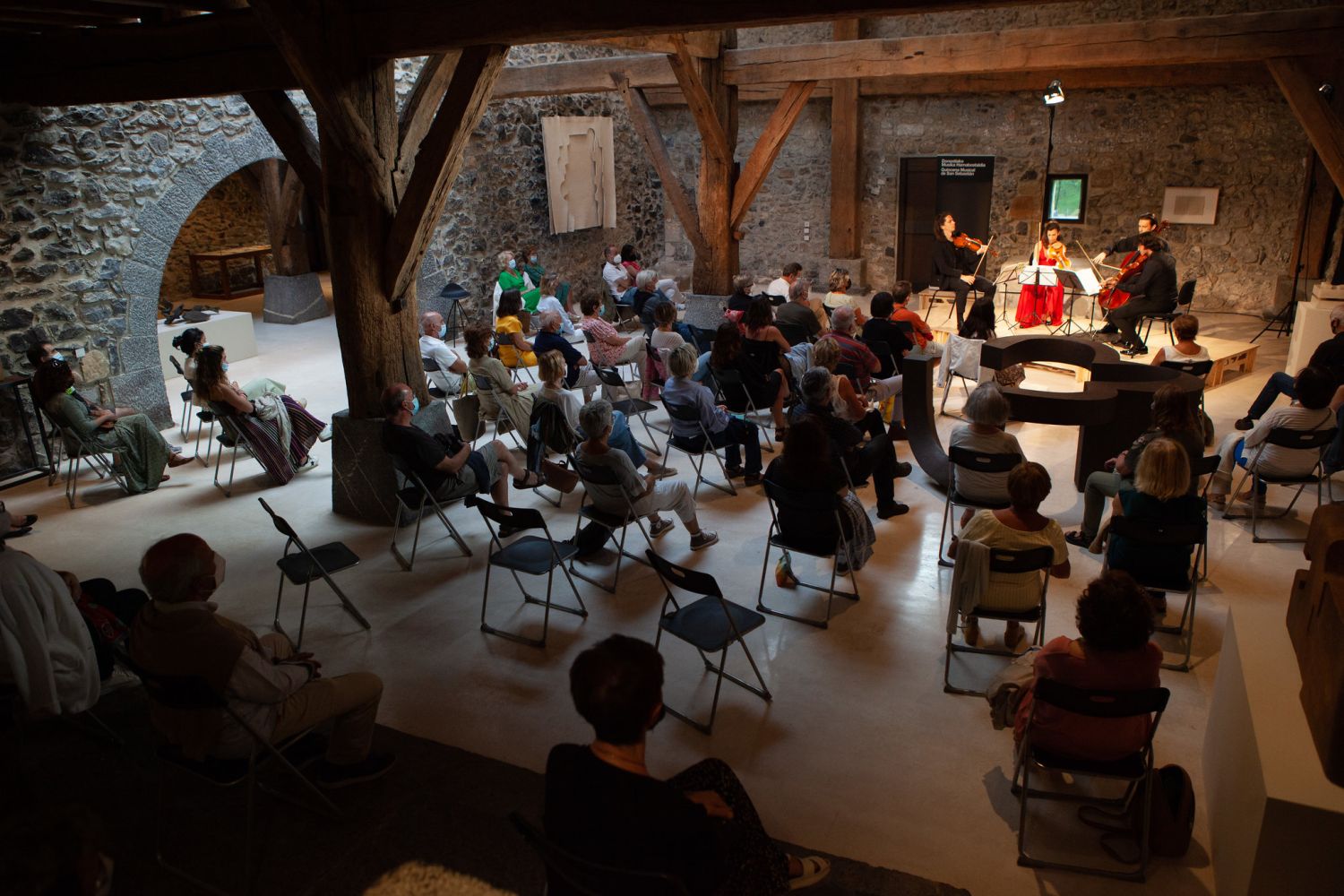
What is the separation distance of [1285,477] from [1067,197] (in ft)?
23.1

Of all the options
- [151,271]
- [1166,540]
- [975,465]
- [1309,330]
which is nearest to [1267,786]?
[1166,540]

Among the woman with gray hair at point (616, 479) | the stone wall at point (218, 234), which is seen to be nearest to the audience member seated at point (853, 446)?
the woman with gray hair at point (616, 479)

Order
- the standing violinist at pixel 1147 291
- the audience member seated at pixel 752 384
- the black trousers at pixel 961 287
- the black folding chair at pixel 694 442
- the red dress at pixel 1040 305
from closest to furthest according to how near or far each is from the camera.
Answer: the black folding chair at pixel 694 442
the audience member seated at pixel 752 384
the standing violinist at pixel 1147 291
the black trousers at pixel 961 287
the red dress at pixel 1040 305

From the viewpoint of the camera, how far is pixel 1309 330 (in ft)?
24.3

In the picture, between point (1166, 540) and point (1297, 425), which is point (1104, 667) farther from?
point (1297, 425)

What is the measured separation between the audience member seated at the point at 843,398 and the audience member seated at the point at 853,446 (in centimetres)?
12

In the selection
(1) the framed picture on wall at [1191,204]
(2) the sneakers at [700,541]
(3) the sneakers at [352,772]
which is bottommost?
(3) the sneakers at [352,772]

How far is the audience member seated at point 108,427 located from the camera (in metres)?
5.86

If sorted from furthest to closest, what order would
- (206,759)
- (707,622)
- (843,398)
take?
(843,398) → (707,622) → (206,759)

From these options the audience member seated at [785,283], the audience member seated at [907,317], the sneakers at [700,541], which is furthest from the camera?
the audience member seated at [785,283]

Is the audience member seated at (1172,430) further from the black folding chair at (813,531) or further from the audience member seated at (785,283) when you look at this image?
the audience member seated at (785,283)

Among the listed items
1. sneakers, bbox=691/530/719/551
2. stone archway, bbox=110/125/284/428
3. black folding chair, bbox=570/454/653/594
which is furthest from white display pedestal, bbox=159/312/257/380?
sneakers, bbox=691/530/719/551

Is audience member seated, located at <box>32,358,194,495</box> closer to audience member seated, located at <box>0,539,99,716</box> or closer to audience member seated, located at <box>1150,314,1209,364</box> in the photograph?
audience member seated, located at <box>0,539,99,716</box>

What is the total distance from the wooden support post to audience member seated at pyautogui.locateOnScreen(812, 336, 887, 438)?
741 cm
